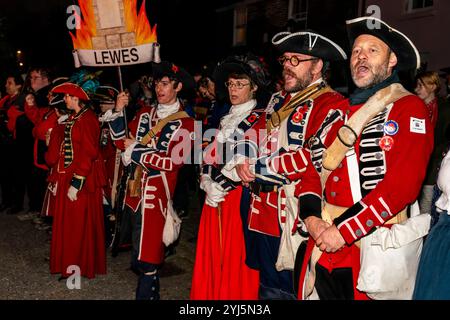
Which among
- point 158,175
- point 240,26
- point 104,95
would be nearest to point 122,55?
point 158,175

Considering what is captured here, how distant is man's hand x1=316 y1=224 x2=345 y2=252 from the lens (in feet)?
7.73

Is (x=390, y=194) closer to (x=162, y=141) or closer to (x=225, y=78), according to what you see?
(x=225, y=78)

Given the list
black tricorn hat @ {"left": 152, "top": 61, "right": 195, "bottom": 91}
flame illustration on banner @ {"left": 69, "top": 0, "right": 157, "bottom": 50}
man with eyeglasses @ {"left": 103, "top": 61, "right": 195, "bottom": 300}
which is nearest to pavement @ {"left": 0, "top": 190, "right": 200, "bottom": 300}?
man with eyeglasses @ {"left": 103, "top": 61, "right": 195, "bottom": 300}

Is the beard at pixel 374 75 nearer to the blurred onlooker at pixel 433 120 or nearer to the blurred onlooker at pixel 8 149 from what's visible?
the blurred onlooker at pixel 433 120

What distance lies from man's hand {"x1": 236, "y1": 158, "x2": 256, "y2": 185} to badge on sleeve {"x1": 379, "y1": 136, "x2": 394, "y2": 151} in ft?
3.75

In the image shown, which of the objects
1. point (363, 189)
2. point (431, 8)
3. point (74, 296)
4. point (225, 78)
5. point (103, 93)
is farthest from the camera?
point (431, 8)

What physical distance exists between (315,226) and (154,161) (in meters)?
2.12

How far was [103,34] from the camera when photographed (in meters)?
4.29

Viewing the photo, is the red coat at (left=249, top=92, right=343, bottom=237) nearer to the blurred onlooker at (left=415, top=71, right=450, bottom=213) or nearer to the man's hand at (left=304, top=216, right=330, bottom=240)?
the man's hand at (left=304, top=216, right=330, bottom=240)

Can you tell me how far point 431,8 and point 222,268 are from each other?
11237 millimetres

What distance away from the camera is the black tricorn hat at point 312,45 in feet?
10.6

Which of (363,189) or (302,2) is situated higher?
(302,2)

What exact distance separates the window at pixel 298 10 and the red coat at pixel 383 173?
15189 mm

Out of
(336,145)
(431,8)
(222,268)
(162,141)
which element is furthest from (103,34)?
(431,8)
